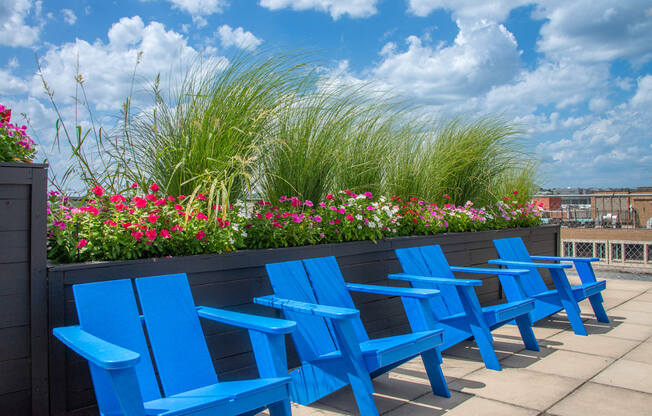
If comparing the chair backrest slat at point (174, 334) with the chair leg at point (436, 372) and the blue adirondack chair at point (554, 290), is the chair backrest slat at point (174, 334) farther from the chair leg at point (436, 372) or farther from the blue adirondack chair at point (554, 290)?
the blue adirondack chair at point (554, 290)

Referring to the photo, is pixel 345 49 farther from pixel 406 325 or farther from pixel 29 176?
pixel 29 176

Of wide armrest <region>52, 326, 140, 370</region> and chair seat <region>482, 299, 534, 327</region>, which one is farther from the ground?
wide armrest <region>52, 326, 140, 370</region>

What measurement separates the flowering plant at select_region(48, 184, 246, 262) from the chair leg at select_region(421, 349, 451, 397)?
1257 millimetres

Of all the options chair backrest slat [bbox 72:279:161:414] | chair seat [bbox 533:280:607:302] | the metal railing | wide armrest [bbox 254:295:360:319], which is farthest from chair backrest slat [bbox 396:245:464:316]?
the metal railing

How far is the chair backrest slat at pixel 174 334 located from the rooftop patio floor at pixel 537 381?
646 mm

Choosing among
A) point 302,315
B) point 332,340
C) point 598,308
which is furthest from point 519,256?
point 302,315

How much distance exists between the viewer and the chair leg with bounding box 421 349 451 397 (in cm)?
253

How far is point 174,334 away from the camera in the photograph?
2.05 meters

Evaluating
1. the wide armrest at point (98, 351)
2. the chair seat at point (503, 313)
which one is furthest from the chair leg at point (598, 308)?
the wide armrest at point (98, 351)

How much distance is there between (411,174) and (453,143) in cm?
73

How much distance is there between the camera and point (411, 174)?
15.7 feet

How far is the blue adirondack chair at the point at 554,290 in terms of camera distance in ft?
12.8

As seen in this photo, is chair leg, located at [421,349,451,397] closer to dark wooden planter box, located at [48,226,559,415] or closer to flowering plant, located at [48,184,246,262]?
dark wooden planter box, located at [48,226,559,415]

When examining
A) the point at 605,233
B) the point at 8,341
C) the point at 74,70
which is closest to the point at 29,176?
the point at 8,341
